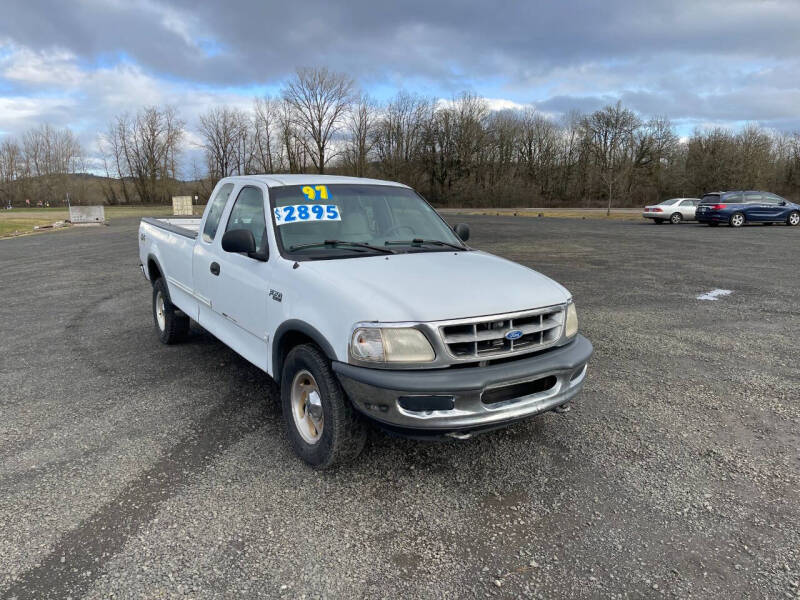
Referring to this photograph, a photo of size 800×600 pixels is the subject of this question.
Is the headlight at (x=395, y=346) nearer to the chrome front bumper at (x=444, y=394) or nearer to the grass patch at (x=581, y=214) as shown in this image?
the chrome front bumper at (x=444, y=394)

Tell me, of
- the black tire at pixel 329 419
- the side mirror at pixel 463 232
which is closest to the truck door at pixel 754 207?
the side mirror at pixel 463 232

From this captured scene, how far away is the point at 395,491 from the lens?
3.10 m

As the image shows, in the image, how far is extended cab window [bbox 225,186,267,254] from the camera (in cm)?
387

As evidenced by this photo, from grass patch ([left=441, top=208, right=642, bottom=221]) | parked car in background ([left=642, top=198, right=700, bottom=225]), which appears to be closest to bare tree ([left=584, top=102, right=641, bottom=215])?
grass patch ([left=441, top=208, right=642, bottom=221])

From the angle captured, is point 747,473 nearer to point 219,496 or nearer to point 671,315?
point 219,496

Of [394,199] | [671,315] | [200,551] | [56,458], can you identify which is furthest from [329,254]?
[671,315]

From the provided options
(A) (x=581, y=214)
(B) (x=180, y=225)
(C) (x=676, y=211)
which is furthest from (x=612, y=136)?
(B) (x=180, y=225)

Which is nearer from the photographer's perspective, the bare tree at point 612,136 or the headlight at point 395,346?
the headlight at point 395,346

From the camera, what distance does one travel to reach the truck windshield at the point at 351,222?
3.71 metres

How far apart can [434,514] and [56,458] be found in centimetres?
259

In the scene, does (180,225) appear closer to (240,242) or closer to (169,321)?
(169,321)

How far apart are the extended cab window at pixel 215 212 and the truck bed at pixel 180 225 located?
0.35 meters

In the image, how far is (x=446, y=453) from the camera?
11.7 ft

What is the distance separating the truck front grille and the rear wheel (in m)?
26.8
